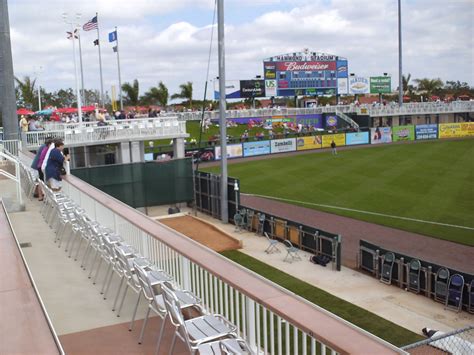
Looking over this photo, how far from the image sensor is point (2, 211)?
7.78m

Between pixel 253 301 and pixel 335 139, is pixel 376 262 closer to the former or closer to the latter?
pixel 253 301

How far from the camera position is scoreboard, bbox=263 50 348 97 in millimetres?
71250

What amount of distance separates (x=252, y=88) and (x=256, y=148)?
2291 cm

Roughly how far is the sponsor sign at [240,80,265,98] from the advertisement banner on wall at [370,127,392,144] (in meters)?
18.6

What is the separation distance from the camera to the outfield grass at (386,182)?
81.3ft

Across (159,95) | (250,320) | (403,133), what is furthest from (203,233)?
(159,95)

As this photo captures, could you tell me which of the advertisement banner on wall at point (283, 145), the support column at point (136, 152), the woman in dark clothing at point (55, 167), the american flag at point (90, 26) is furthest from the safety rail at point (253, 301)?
the advertisement banner on wall at point (283, 145)

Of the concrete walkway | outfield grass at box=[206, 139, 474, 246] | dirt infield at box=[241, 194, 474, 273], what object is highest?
outfield grass at box=[206, 139, 474, 246]

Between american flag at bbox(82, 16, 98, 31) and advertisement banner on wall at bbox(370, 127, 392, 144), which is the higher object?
american flag at bbox(82, 16, 98, 31)

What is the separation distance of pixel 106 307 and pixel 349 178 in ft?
97.6

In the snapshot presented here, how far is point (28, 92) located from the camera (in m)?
66.2

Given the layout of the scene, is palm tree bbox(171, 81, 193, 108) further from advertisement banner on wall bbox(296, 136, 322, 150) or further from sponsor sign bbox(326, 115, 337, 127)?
advertisement banner on wall bbox(296, 136, 322, 150)

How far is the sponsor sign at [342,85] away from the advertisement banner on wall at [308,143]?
22.6 meters

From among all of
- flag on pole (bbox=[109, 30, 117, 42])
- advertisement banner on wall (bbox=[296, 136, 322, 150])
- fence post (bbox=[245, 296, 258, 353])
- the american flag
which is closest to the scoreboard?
advertisement banner on wall (bbox=[296, 136, 322, 150])
